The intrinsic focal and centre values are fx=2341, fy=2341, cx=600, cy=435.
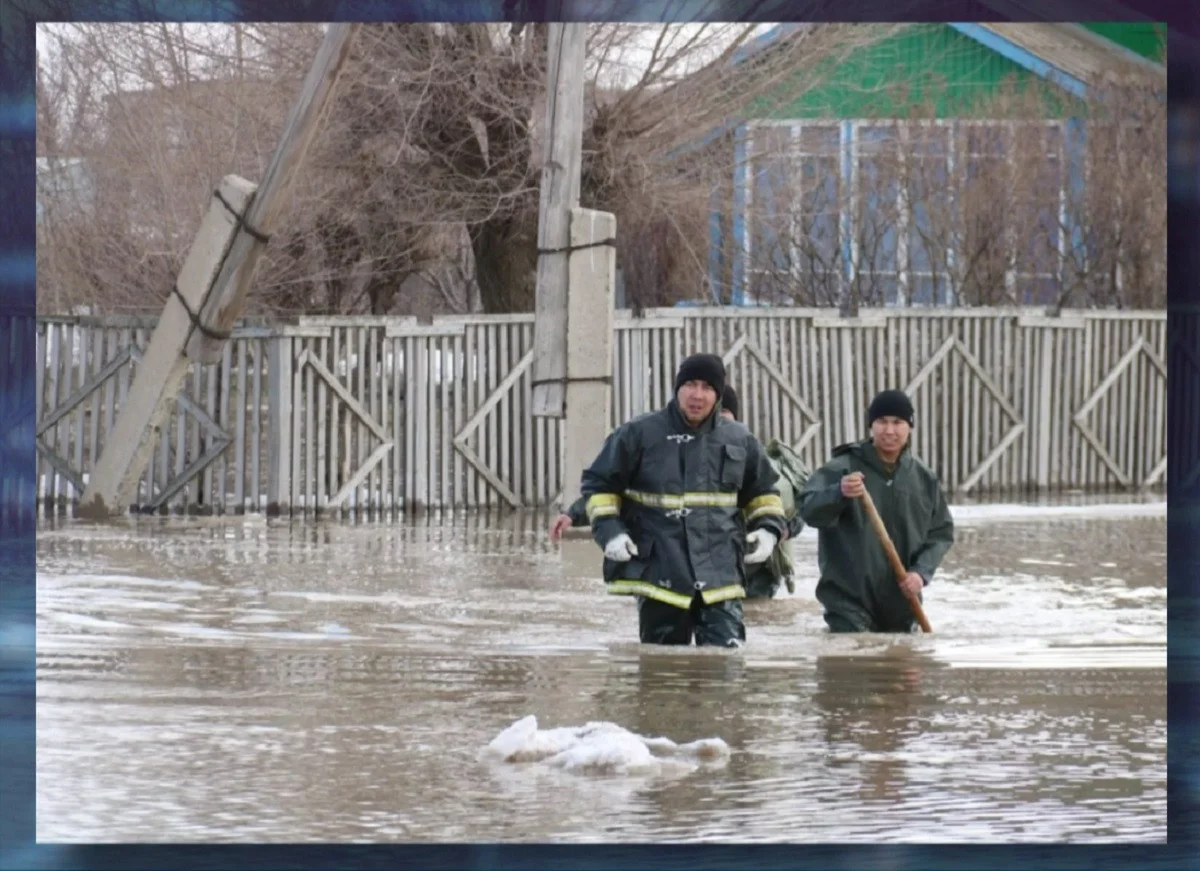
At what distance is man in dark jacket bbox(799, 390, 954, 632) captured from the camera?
10.8 m

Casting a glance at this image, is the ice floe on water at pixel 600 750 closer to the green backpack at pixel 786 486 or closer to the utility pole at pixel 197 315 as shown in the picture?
the green backpack at pixel 786 486

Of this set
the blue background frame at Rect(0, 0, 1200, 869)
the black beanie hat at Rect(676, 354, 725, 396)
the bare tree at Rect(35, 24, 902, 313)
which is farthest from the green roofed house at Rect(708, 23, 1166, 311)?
the blue background frame at Rect(0, 0, 1200, 869)

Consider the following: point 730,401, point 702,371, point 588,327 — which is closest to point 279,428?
point 588,327

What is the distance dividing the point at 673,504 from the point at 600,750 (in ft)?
8.79

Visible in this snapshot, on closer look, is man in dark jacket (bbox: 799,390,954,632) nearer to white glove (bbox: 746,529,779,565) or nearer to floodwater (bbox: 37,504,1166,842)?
floodwater (bbox: 37,504,1166,842)

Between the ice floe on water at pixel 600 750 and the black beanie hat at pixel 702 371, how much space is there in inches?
98.9

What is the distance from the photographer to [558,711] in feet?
29.1

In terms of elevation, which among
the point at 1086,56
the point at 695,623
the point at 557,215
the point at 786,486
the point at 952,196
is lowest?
the point at 695,623

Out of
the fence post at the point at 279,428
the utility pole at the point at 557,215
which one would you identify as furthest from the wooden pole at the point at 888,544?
the fence post at the point at 279,428

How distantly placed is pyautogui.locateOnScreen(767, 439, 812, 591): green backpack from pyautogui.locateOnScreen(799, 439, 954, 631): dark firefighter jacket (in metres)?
1.73

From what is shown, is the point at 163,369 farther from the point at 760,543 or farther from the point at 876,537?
the point at 760,543

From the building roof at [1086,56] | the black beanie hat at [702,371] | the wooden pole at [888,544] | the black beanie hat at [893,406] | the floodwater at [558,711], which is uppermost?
the building roof at [1086,56]

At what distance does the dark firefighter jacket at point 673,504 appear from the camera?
33.3 feet

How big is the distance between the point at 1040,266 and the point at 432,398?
10.3 meters
